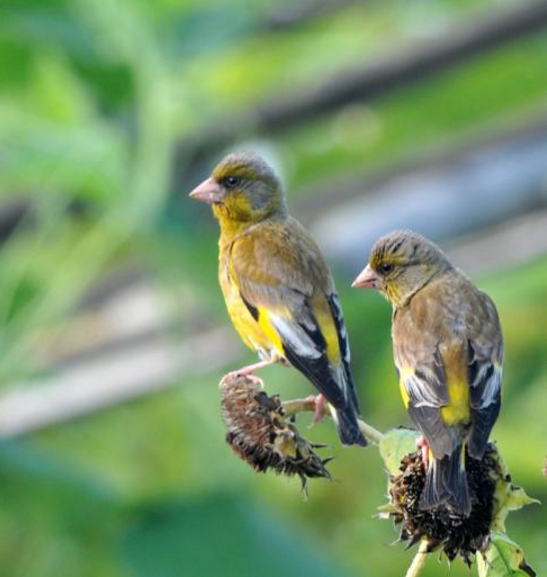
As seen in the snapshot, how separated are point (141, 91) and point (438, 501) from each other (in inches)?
134

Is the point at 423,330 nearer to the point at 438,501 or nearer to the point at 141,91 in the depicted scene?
the point at 438,501

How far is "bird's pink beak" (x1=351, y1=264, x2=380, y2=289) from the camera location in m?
1.96

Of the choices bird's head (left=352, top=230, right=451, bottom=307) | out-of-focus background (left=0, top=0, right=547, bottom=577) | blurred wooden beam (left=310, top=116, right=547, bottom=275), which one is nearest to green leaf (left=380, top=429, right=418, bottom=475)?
bird's head (left=352, top=230, right=451, bottom=307)

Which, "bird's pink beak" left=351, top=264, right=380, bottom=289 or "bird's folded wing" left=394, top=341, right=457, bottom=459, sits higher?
"bird's pink beak" left=351, top=264, right=380, bottom=289

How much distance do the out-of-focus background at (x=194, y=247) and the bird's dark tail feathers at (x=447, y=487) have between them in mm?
2241

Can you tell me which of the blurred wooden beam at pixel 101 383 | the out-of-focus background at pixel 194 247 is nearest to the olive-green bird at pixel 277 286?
the out-of-focus background at pixel 194 247

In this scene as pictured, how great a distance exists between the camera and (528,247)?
4816 millimetres

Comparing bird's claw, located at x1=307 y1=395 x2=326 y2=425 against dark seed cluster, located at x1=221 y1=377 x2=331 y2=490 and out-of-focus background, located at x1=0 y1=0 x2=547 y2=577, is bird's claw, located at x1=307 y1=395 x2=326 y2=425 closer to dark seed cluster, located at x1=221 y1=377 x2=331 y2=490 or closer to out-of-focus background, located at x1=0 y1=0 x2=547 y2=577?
dark seed cluster, located at x1=221 y1=377 x2=331 y2=490

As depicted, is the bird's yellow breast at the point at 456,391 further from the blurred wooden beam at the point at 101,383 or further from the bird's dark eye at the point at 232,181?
→ the blurred wooden beam at the point at 101,383

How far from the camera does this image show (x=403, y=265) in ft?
6.50

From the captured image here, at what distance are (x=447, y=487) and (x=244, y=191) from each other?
0.80 m

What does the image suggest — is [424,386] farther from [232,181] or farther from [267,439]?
[232,181]

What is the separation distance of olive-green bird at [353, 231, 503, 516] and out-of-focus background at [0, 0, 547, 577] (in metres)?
2.02

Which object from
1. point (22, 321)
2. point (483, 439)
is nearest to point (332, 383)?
point (483, 439)
